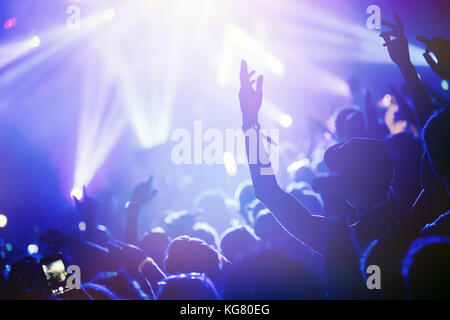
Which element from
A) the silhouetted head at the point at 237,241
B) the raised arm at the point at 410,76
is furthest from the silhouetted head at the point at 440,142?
the silhouetted head at the point at 237,241

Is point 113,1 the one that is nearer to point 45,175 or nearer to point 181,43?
point 181,43

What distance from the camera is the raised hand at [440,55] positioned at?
4.91 feet

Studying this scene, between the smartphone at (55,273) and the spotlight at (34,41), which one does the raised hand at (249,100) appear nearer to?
the smartphone at (55,273)

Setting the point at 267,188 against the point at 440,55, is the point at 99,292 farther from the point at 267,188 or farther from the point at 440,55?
the point at 440,55

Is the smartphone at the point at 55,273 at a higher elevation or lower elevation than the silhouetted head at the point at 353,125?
lower

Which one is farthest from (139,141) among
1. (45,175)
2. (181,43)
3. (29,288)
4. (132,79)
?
(29,288)

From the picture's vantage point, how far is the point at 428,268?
0.90m

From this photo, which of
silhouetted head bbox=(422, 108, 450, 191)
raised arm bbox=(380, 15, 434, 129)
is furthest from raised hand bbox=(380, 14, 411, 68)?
silhouetted head bbox=(422, 108, 450, 191)

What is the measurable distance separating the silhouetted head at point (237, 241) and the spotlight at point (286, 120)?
16.0ft

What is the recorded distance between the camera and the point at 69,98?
6016 millimetres

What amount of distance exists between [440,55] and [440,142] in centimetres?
60

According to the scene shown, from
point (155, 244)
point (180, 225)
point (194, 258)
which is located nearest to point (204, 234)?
point (180, 225)

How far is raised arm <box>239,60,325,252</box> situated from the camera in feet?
4.67

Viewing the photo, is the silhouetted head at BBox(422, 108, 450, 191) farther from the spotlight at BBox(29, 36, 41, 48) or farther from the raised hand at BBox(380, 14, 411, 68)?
the spotlight at BBox(29, 36, 41, 48)
